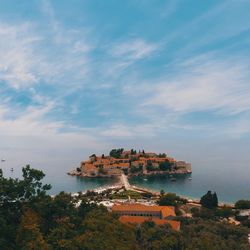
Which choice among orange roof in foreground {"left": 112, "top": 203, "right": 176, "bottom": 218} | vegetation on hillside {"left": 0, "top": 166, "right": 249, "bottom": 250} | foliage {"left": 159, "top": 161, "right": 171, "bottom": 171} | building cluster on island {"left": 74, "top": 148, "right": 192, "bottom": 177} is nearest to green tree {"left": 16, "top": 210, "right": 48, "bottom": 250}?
vegetation on hillside {"left": 0, "top": 166, "right": 249, "bottom": 250}

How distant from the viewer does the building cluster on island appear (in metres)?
80.9

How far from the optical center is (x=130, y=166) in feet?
275

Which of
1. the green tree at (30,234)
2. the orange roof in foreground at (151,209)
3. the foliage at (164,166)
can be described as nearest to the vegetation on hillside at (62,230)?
the green tree at (30,234)

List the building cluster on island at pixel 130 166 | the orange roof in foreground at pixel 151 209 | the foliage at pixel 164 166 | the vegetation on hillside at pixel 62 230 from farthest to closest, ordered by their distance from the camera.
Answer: the foliage at pixel 164 166
the building cluster on island at pixel 130 166
the orange roof in foreground at pixel 151 209
the vegetation on hillside at pixel 62 230

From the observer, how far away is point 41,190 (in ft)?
50.0

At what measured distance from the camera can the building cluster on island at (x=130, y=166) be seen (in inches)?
3184

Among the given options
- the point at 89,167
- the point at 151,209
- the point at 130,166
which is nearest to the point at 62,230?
the point at 151,209

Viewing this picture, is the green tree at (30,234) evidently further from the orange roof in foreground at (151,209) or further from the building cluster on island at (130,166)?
the building cluster on island at (130,166)

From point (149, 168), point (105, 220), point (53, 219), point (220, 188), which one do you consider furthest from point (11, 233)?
point (149, 168)

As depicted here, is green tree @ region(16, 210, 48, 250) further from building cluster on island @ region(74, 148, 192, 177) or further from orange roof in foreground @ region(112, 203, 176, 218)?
building cluster on island @ region(74, 148, 192, 177)

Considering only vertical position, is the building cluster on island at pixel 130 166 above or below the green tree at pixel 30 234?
above

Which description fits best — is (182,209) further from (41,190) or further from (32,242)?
(32,242)

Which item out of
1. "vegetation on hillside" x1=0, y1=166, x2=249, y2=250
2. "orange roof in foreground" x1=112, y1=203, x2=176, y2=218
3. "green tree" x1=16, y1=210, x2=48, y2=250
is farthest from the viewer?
"orange roof in foreground" x1=112, y1=203, x2=176, y2=218

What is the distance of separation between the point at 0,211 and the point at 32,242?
282 centimetres
